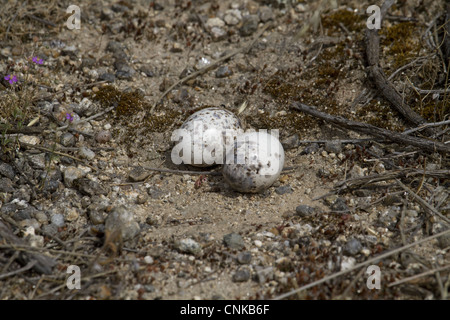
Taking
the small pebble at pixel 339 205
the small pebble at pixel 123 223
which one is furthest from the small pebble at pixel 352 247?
the small pebble at pixel 123 223

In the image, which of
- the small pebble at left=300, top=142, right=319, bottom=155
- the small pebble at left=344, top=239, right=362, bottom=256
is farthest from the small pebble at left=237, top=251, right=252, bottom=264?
the small pebble at left=300, top=142, right=319, bottom=155

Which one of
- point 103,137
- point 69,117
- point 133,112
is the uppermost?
point 133,112

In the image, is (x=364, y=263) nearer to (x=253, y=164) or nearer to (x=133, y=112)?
(x=253, y=164)

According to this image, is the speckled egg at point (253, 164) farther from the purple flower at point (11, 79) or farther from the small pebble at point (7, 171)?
the purple flower at point (11, 79)

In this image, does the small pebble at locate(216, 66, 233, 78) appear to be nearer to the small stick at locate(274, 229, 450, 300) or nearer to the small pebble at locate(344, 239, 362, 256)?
the small pebble at locate(344, 239, 362, 256)

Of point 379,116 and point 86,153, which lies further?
point 379,116

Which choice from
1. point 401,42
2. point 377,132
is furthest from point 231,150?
point 401,42
